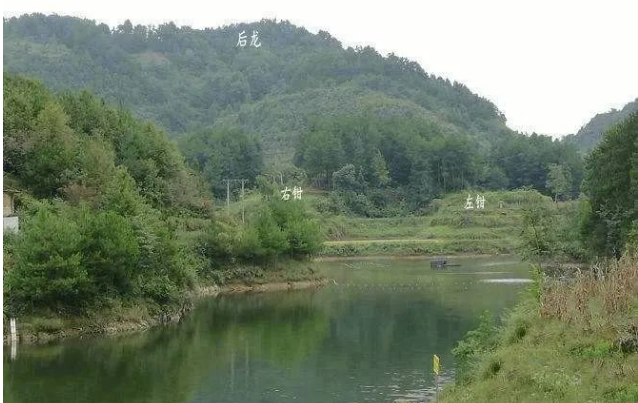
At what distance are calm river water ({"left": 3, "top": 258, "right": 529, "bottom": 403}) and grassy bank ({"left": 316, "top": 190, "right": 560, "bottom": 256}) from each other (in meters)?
36.1

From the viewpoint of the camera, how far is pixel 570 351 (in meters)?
14.9

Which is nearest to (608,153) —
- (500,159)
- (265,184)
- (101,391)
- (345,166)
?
(101,391)

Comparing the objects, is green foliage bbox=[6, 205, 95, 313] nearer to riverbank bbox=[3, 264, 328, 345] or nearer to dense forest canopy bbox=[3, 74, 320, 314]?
dense forest canopy bbox=[3, 74, 320, 314]

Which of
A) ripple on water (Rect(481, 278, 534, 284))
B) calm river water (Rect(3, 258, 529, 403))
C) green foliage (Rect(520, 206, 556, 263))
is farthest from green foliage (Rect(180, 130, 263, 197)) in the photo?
calm river water (Rect(3, 258, 529, 403))

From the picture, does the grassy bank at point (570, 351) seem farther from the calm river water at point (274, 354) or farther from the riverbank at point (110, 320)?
the riverbank at point (110, 320)

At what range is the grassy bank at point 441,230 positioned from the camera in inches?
3698

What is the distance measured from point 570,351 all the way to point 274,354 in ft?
68.5

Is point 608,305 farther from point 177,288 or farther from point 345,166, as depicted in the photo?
point 345,166

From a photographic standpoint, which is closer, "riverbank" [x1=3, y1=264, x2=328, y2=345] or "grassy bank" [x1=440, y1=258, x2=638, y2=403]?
"grassy bank" [x1=440, y1=258, x2=638, y2=403]

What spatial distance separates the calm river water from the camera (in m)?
26.5

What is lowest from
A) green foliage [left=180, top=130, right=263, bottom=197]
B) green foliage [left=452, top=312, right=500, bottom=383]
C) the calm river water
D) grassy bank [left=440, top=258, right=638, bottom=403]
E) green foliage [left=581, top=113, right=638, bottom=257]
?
the calm river water

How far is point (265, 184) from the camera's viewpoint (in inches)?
4168

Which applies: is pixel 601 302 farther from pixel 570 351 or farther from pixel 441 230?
pixel 441 230

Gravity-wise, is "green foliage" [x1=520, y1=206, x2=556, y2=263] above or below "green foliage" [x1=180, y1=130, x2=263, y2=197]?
below
